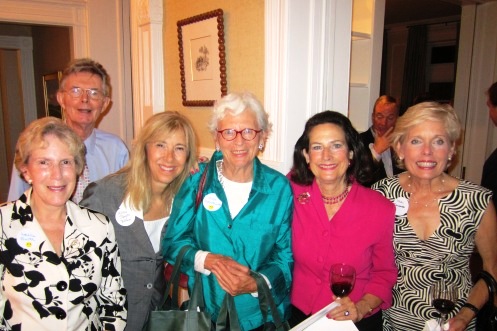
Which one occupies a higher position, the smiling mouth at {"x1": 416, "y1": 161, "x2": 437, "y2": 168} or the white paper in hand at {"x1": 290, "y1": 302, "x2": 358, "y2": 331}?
the smiling mouth at {"x1": 416, "y1": 161, "x2": 437, "y2": 168}

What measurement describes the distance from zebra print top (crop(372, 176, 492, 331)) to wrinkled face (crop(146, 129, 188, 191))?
3.73ft

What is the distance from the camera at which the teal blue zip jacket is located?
5.70 feet

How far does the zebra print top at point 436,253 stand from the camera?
174 centimetres

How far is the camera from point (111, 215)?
73.1 inches

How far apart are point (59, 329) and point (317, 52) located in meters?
1.96

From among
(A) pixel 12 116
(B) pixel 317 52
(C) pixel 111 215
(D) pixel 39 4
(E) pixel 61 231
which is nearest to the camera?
(E) pixel 61 231

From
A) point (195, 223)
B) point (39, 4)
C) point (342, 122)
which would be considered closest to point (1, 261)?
point (195, 223)

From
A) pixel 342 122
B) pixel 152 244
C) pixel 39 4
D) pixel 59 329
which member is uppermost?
pixel 39 4

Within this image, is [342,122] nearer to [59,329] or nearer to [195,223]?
[195,223]

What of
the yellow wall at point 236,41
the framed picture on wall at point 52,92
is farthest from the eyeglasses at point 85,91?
the framed picture on wall at point 52,92

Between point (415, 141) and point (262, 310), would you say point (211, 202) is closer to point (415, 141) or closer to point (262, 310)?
point (262, 310)

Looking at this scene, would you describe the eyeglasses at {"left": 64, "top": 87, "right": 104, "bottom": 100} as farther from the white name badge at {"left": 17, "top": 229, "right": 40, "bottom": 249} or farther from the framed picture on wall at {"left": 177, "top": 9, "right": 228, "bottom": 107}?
Result: the white name badge at {"left": 17, "top": 229, "right": 40, "bottom": 249}

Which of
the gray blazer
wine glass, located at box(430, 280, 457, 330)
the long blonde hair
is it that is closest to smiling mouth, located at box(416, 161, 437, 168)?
wine glass, located at box(430, 280, 457, 330)

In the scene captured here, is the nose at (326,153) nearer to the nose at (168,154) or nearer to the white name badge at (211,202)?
the white name badge at (211,202)
